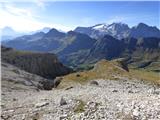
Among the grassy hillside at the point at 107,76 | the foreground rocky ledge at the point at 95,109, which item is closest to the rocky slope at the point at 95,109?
the foreground rocky ledge at the point at 95,109

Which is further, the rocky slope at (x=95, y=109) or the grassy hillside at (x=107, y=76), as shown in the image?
the grassy hillside at (x=107, y=76)

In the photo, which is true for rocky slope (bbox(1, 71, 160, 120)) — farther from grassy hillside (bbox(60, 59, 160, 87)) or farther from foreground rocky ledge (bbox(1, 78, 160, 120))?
grassy hillside (bbox(60, 59, 160, 87))

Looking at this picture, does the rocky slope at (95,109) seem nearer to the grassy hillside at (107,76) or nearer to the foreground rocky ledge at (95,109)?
the foreground rocky ledge at (95,109)

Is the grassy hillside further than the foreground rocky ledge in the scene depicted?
Yes

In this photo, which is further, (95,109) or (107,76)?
(107,76)

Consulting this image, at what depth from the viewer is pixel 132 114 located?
28.0 m

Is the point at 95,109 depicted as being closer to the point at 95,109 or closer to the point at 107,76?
the point at 95,109

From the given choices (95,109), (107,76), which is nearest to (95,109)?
(95,109)

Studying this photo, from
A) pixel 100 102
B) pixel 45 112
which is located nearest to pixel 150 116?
pixel 100 102

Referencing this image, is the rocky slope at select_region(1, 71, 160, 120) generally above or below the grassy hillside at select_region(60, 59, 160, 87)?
above

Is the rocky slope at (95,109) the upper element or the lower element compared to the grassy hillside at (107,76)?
upper

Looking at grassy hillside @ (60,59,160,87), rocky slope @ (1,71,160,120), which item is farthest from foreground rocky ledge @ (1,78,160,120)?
grassy hillside @ (60,59,160,87)

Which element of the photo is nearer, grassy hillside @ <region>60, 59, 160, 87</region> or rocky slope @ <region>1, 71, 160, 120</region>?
rocky slope @ <region>1, 71, 160, 120</region>

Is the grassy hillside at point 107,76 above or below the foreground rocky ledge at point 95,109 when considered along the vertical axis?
below
